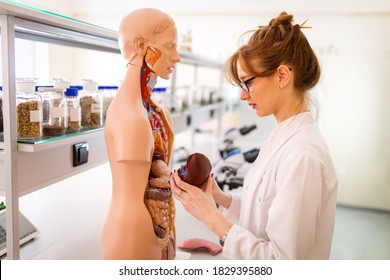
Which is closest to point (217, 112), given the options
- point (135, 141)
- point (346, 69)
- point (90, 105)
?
point (346, 69)

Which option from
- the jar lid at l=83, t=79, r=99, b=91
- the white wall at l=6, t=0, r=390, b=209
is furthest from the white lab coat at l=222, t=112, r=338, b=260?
the white wall at l=6, t=0, r=390, b=209

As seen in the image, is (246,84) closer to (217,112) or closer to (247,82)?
(247,82)

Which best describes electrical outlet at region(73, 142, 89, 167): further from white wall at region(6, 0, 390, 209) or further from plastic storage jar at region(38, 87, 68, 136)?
white wall at region(6, 0, 390, 209)

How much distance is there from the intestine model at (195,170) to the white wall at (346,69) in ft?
11.7

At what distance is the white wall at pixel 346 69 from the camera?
437cm

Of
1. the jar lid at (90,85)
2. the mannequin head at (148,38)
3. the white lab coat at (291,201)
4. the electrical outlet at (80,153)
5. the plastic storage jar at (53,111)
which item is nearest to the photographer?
the white lab coat at (291,201)

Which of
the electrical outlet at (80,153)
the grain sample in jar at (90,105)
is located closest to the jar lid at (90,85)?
the grain sample in jar at (90,105)

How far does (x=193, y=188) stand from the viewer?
115cm

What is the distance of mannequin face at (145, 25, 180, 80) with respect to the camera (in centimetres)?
117

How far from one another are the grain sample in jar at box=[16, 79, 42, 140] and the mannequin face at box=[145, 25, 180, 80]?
409 mm

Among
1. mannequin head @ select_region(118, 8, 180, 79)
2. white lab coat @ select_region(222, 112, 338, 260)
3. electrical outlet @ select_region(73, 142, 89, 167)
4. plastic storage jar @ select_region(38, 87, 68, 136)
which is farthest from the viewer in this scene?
electrical outlet @ select_region(73, 142, 89, 167)

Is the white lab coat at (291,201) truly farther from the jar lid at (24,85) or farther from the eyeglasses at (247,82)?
the jar lid at (24,85)

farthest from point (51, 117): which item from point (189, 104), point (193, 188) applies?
point (189, 104)
